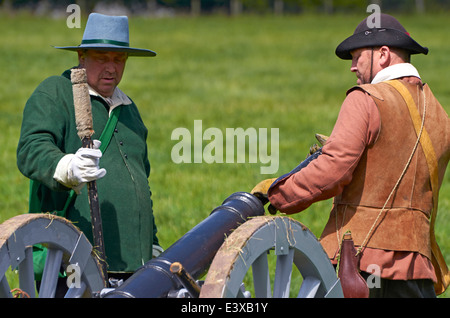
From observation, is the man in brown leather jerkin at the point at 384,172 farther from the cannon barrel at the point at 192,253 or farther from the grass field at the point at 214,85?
the grass field at the point at 214,85

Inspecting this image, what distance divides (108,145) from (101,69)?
1.31ft

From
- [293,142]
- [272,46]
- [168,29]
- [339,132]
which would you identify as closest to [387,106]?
[339,132]

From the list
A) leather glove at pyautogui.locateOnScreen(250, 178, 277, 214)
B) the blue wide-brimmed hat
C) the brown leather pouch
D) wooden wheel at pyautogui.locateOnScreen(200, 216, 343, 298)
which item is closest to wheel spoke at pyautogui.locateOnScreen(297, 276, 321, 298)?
wooden wheel at pyautogui.locateOnScreen(200, 216, 343, 298)

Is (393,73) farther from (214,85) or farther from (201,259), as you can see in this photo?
(214,85)

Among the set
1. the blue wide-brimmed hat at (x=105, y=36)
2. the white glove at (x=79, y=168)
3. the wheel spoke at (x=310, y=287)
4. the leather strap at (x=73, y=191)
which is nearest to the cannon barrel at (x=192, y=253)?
the wheel spoke at (x=310, y=287)

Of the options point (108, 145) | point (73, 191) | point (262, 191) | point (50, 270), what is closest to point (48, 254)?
point (50, 270)

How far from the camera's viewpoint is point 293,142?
43.6ft

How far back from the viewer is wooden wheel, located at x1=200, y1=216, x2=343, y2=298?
123 inches

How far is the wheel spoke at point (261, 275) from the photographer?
3492 mm

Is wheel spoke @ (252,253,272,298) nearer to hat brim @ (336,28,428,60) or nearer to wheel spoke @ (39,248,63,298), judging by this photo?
wheel spoke @ (39,248,63,298)

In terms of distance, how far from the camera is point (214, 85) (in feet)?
65.1

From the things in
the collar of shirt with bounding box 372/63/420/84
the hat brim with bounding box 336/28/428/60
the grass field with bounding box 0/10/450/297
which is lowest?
the grass field with bounding box 0/10/450/297
